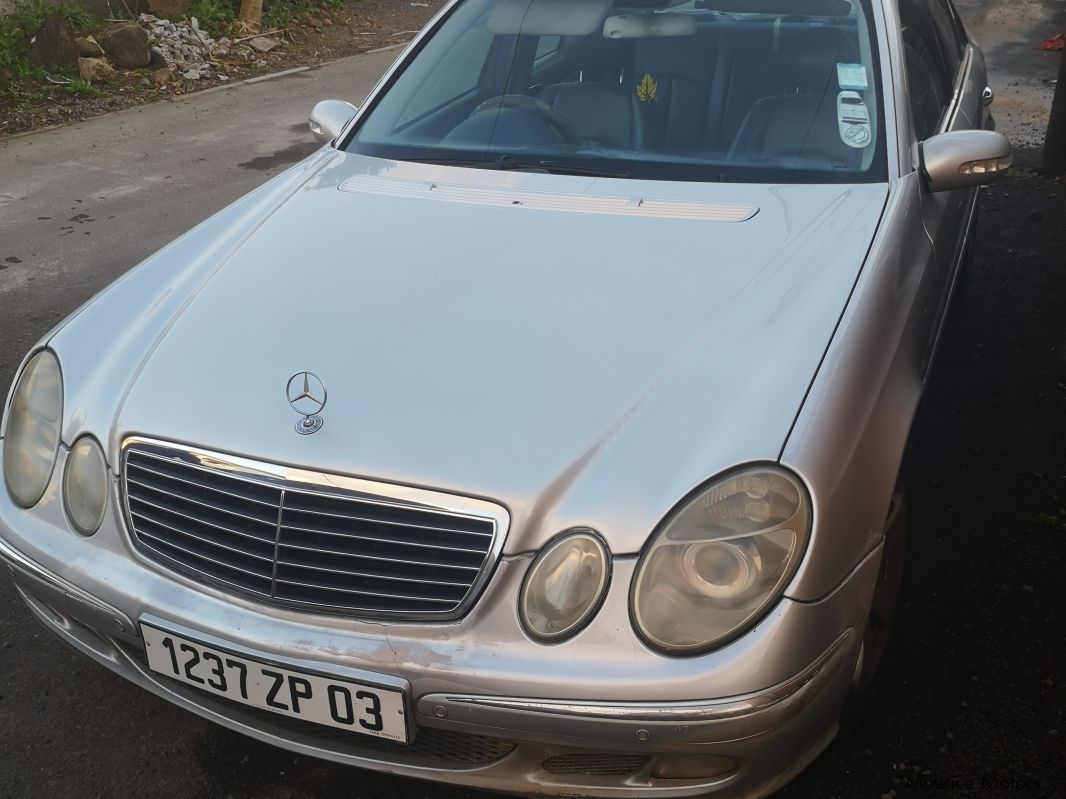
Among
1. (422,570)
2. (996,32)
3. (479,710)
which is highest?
(422,570)

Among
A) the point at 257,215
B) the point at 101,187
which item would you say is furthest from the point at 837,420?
the point at 101,187

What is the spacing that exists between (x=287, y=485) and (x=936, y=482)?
2091 mm

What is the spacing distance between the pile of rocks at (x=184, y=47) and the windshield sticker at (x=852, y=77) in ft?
25.5

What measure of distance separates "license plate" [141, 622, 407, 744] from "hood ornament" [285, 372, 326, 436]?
0.40m

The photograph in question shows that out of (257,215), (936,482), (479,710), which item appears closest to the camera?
(479,710)

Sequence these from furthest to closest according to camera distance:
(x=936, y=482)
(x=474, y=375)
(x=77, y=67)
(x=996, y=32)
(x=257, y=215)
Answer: (x=996, y=32), (x=77, y=67), (x=936, y=482), (x=257, y=215), (x=474, y=375)

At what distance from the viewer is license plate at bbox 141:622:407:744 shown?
1.63 metres

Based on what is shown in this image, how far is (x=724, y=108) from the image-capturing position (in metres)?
2.66

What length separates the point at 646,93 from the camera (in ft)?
9.15

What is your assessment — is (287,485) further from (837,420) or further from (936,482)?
(936,482)

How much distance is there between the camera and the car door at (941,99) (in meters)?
2.65

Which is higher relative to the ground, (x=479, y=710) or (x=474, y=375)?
(x=474, y=375)

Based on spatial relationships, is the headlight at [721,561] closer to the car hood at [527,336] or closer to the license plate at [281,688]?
the car hood at [527,336]

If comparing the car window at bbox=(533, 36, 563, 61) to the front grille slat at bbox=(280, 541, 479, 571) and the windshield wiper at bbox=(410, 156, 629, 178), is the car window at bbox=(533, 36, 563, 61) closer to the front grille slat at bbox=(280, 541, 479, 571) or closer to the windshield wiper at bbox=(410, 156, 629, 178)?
the windshield wiper at bbox=(410, 156, 629, 178)
